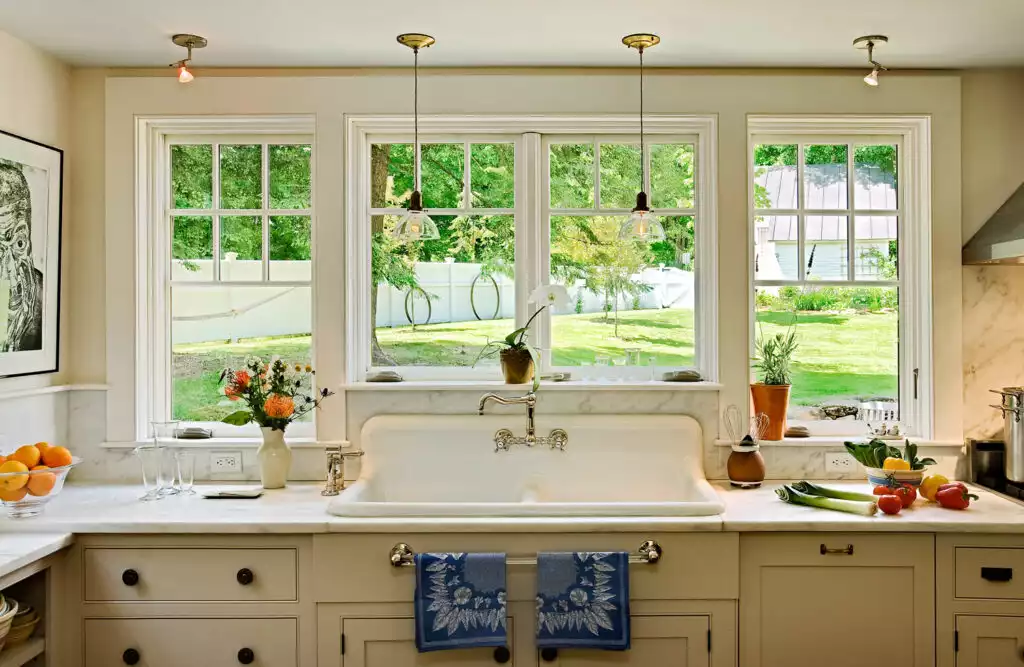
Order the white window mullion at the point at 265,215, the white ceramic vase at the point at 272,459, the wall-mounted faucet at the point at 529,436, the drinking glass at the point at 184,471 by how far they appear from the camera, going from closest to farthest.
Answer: the drinking glass at the point at 184,471 < the white ceramic vase at the point at 272,459 < the wall-mounted faucet at the point at 529,436 < the white window mullion at the point at 265,215

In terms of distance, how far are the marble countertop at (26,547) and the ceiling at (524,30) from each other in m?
1.62

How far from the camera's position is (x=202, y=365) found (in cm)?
326

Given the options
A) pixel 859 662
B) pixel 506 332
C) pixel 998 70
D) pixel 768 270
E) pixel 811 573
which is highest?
pixel 998 70

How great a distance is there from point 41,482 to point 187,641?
2.18 feet

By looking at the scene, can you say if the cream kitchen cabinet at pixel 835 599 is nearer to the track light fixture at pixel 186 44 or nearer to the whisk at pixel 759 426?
the whisk at pixel 759 426

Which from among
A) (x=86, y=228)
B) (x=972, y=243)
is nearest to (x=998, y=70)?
(x=972, y=243)

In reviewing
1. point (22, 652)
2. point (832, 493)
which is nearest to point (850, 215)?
point (832, 493)

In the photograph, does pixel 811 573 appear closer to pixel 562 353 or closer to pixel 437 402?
pixel 562 353

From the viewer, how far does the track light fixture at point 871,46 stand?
9.00ft

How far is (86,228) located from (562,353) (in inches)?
75.4

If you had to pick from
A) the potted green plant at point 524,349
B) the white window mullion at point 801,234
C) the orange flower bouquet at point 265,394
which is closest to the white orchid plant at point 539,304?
the potted green plant at point 524,349

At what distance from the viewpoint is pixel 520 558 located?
97.4 inches

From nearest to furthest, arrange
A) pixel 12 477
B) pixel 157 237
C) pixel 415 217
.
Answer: pixel 12 477 < pixel 415 217 < pixel 157 237

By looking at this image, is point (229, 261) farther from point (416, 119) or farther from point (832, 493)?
point (832, 493)
